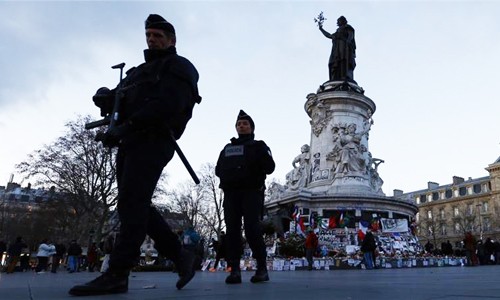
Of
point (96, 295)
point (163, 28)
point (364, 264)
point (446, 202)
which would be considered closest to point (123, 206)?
point (96, 295)

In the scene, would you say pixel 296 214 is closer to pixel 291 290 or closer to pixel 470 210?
pixel 291 290

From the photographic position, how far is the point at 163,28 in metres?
4.21

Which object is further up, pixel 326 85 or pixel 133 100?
pixel 326 85

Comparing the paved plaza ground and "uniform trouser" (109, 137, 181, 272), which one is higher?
"uniform trouser" (109, 137, 181, 272)

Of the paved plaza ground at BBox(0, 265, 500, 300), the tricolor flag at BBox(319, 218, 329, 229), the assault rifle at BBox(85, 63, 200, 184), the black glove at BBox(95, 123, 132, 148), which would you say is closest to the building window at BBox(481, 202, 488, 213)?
the tricolor flag at BBox(319, 218, 329, 229)

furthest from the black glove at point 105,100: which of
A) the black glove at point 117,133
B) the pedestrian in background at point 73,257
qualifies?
the pedestrian in background at point 73,257

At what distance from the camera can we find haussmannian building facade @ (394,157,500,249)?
74.4m

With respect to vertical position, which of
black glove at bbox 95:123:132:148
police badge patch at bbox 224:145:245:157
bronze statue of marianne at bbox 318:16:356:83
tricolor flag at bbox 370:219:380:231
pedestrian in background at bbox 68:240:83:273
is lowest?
pedestrian in background at bbox 68:240:83:273

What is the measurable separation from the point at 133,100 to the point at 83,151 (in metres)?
35.1

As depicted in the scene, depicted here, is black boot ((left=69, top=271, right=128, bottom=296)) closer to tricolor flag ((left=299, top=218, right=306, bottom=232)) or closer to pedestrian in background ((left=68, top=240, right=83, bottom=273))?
tricolor flag ((left=299, top=218, right=306, bottom=232))

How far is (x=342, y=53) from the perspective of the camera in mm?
27234

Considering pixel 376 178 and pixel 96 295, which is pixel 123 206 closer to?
pixel 96 295

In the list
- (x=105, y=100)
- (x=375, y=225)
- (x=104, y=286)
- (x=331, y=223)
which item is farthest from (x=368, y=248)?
(x=104, y=286)

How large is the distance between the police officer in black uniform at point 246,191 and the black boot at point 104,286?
2202mm
